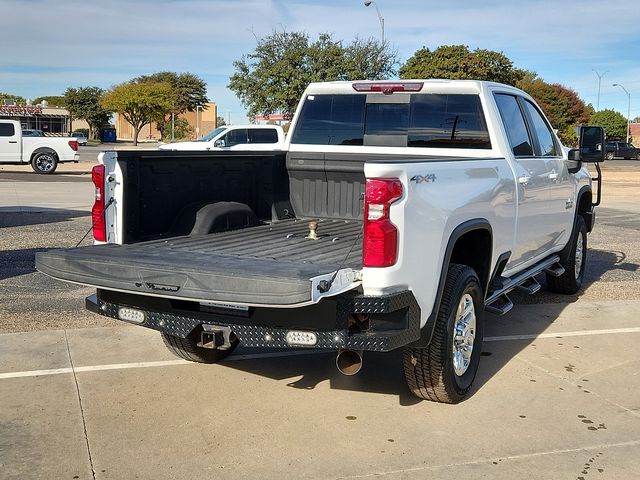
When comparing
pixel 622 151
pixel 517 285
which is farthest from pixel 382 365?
pixel 622 151

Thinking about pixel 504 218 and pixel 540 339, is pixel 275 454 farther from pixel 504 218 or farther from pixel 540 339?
pixel 540 339

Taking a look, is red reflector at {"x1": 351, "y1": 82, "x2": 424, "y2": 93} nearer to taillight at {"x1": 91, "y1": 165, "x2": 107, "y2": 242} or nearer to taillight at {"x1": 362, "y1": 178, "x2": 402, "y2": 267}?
taillight at {"x1": 362, "y1": 178, "x2": 402, "y2": 267}

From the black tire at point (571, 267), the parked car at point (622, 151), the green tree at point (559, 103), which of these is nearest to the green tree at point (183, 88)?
the green tree at point (559, 103)

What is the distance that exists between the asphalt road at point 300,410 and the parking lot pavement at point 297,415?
0.5 inches

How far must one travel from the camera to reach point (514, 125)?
6.47 metres

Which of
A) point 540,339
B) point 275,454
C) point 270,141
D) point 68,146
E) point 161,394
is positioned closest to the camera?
point 275,454

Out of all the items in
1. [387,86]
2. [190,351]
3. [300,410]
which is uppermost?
[387,86]

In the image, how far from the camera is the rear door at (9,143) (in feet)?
89.0

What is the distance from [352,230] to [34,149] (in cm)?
2397

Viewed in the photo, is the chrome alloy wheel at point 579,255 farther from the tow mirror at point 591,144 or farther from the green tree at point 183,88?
the green tree at point 183,88

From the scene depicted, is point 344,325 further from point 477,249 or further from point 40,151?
point 40,151

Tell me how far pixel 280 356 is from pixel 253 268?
210cm

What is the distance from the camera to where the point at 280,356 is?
609 cm

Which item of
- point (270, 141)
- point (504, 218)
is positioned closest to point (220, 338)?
point (504, 218)
